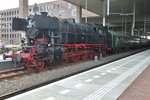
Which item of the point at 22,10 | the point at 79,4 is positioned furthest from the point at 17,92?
the point at 79,4

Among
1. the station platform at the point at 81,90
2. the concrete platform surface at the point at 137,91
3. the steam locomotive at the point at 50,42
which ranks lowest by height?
the concrete platform surface at the point at 137,91

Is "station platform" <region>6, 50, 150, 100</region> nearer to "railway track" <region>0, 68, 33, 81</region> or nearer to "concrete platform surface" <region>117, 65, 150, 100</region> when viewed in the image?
"concrete platform surface" <region>117, 65, 150, 100</region>

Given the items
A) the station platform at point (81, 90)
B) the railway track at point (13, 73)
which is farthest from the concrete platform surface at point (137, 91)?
the railway track at point (13, 73)

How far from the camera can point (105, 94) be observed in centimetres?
673

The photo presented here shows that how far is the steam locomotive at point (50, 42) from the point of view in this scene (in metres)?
11.7

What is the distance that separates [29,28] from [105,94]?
7696 millimetres

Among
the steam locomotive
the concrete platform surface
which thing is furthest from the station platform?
the steam locomotive

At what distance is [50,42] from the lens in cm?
1345

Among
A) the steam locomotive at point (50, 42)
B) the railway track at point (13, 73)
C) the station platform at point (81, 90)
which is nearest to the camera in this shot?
the station platform at point (81, 90)

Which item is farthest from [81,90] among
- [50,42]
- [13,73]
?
[50,42]

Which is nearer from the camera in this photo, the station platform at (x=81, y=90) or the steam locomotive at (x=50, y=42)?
the station platform at (x=81, y=90)

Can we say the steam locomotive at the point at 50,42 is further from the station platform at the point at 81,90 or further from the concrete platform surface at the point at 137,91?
the concrete platform surface at the point at 137,91

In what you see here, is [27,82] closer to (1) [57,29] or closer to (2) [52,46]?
(2) [52,46]

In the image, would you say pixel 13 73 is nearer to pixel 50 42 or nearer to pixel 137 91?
pixel 50 42
